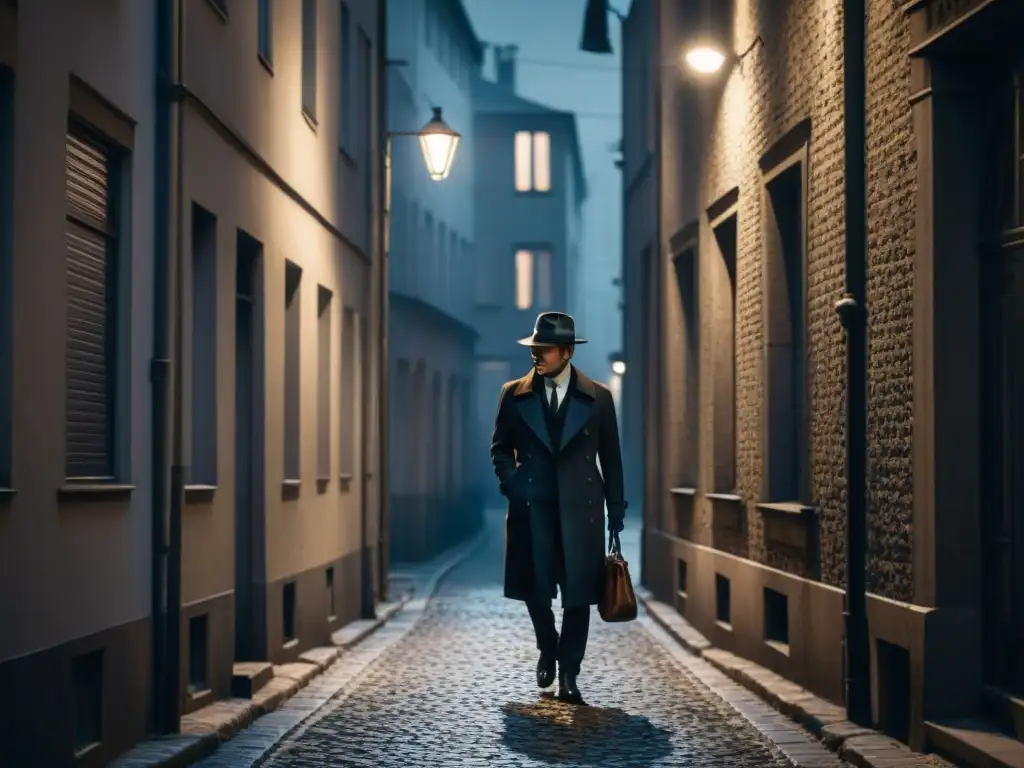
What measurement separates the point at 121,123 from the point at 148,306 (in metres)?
1.08

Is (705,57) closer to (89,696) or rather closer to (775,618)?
(775,618)

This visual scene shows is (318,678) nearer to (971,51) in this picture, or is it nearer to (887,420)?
(887,420)

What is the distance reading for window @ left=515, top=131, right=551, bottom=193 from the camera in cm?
5575

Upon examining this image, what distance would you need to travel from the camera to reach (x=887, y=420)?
35.2 ft

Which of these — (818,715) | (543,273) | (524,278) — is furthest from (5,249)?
(543,273)

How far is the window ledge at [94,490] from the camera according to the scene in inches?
353

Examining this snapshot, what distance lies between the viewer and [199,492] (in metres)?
11.9

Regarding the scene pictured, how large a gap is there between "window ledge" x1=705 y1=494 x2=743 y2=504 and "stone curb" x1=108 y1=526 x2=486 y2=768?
10.5 ft

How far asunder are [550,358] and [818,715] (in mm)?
2528

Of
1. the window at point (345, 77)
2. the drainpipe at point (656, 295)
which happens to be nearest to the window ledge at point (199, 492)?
the window at point (345, 77)

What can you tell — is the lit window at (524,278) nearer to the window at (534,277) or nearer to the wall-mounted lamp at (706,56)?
the window at (534,277)

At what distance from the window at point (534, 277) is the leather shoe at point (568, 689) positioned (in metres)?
43.6

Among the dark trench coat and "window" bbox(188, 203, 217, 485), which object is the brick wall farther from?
"window" bbox(188, 203, 217, 485)

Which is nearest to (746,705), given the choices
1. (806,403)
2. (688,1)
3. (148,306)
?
(806,403)
